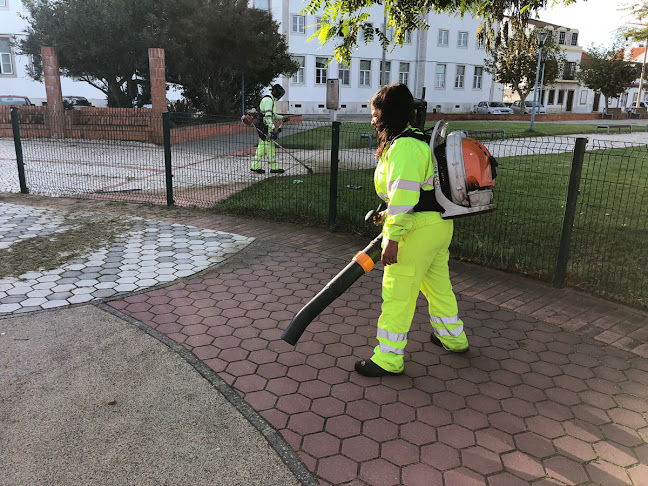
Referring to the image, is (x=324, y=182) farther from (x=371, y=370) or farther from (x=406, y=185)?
(x=406, y=185)

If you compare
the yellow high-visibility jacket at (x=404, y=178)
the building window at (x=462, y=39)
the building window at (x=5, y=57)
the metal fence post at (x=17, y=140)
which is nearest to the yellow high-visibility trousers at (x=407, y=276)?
the yellow high-visibility jacket at (x=404, y=178)

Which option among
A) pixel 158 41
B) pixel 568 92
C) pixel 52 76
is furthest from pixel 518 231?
pixel 568 92

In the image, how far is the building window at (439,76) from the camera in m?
48.2

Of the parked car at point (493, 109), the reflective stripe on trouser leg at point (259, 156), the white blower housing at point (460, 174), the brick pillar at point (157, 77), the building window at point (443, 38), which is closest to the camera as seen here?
the white blower housing at point (460, 174)

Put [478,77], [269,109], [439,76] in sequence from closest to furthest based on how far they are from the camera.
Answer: [269,109] < [439,76] < [478,77]

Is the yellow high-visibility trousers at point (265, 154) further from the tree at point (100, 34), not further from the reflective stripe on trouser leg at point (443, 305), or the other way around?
the tree at point (100, 34)

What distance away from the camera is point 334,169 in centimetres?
689

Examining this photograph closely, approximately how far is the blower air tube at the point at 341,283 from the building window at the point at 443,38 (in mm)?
48161

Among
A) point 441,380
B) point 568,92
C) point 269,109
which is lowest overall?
point 441,380

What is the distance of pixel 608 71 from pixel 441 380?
4886 centimetres

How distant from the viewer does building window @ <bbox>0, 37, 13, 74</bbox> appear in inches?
1339

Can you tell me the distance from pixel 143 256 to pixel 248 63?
18080mm

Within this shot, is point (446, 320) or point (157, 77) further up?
point (157, 77)

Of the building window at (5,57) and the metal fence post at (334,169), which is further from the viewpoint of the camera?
the building window at (5,57)
